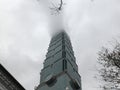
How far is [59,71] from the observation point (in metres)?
123

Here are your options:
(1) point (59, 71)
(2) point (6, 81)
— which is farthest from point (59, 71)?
(2) point (6, 81)

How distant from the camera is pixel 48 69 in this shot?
13238 centimetres

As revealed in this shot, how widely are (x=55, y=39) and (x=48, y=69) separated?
1434 inches

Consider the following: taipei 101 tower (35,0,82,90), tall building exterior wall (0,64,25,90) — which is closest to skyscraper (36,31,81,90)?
taipei 101 tower (35,0,82,90)

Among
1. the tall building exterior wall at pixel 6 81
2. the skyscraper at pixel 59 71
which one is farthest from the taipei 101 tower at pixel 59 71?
the tall building exterior wall at pixel 6 81

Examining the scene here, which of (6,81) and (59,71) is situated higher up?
(6,81)

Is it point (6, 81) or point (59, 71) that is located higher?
point (6, 81)

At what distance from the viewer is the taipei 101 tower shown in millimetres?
115562

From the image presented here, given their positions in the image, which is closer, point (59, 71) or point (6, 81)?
point (6, 81)

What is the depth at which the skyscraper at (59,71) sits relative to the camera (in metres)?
116

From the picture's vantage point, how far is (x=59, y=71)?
123125 millimetres

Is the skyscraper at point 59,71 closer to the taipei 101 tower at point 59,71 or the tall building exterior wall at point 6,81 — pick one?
the taipei 101 tower at point 59,71

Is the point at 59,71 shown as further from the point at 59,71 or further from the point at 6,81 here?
the point at 6,81

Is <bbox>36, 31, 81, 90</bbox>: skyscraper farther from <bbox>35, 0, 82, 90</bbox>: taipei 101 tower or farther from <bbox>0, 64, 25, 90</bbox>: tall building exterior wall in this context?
<bbox>0, 64, 25, 90</bbox>: tall building exterior wall
